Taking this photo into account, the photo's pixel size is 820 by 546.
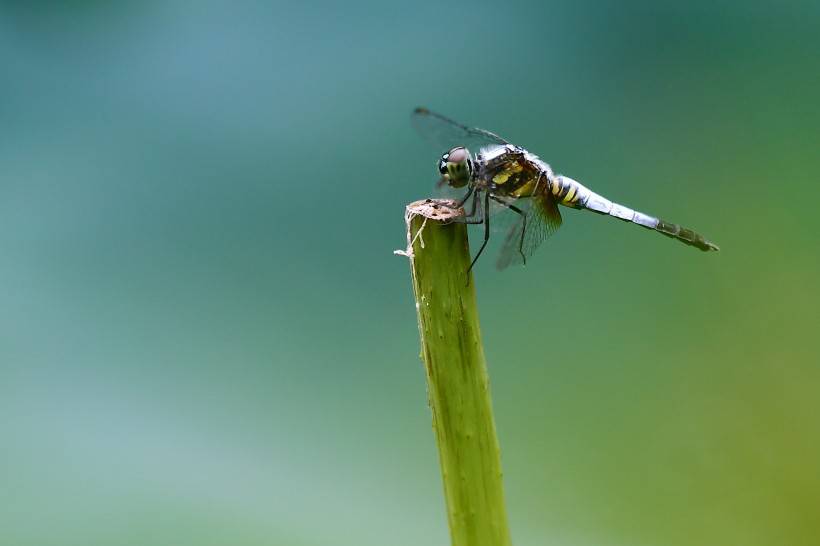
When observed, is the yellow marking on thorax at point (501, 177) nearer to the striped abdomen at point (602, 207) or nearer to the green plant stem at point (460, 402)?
the striped abdomen at point (602, 207)

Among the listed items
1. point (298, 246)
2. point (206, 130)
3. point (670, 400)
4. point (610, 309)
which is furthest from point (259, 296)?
point (670, 400)

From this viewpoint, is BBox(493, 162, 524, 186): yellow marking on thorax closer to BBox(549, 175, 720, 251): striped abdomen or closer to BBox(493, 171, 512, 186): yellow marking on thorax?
BBox(493, 171, 512, 186): yellow marking on thorax

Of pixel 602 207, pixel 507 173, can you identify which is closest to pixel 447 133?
pixel 507 173

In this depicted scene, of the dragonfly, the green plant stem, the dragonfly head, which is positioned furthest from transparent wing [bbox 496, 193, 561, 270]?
the green plant stem

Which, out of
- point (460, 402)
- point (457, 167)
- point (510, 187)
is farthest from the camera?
point (510, 187)

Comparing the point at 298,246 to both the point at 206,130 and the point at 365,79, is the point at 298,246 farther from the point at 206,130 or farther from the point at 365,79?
the point at 365,79

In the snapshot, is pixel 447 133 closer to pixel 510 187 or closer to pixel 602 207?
pixel 510 187
